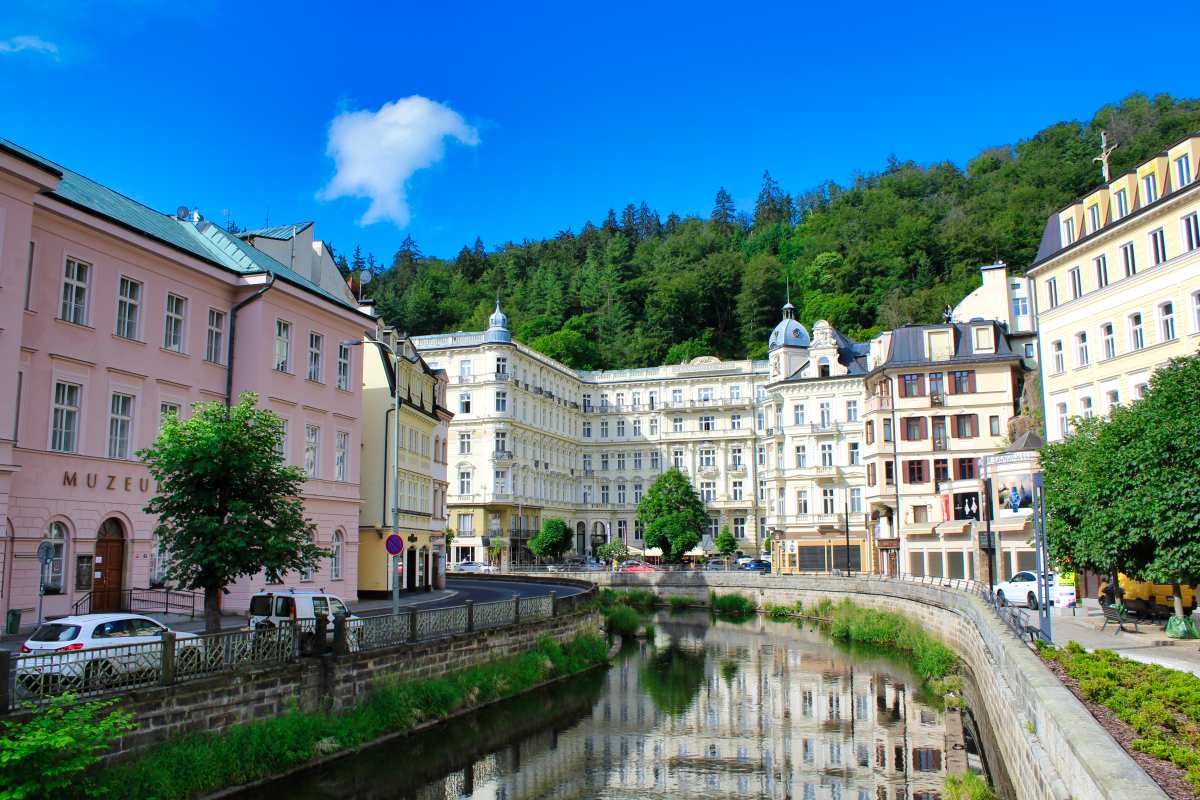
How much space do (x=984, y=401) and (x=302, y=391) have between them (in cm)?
4087

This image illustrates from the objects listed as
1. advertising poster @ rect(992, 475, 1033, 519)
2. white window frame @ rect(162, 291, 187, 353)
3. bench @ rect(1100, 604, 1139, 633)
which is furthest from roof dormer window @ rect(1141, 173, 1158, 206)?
white window frame @ rect(162, 291, 187, 353)

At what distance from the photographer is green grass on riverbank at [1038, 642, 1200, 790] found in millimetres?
11578

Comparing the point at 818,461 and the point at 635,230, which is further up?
the point at 635,230

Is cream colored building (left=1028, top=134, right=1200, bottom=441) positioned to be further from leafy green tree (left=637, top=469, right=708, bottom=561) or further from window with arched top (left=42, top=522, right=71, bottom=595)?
leafy green tree (left=637, top=469, right=708, bottom=561)

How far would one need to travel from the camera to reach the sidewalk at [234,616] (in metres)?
21.6

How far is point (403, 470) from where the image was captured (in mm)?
44406

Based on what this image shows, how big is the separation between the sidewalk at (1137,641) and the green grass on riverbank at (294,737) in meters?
15.7

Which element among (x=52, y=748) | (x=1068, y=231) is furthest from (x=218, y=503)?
(x=1068, y=231)

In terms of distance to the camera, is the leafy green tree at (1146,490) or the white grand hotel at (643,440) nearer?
the leafy green tree at (1146,490)

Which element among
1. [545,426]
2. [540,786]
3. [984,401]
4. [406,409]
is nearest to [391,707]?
[540,786]

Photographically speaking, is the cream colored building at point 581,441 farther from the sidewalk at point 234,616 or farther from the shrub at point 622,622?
the sidewalk at point 234,616

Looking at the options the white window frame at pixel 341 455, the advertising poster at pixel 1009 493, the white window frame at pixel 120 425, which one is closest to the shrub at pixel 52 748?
the white window frame at pixel 120 425

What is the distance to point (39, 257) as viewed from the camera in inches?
938

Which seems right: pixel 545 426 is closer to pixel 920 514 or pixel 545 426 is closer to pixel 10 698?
pixel 920 514
